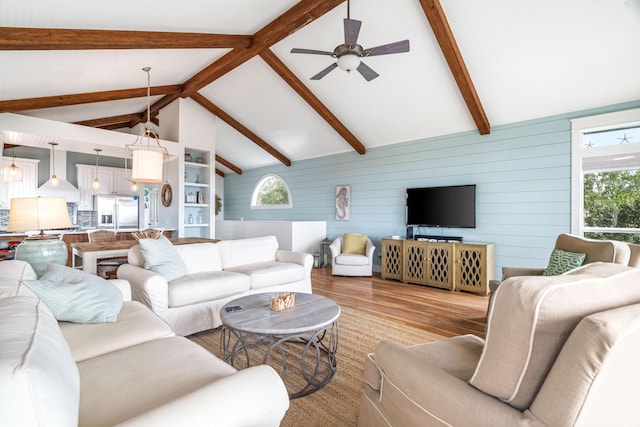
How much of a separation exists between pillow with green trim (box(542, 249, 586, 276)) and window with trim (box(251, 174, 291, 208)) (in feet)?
20.3

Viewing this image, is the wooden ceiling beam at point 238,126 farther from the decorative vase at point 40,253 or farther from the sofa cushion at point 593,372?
the sofa cushion at point 593,372

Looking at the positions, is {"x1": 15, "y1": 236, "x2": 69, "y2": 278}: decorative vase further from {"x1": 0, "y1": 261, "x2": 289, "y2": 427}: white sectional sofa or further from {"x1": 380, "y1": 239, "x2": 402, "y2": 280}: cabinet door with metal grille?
{"x1": 380, "y1": 239, "x2": 402, "y2": 280}: cabinet door with metal grille

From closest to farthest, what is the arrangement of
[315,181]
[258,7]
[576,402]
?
1. [576,402]
2. [258,7]
3. [315,181]

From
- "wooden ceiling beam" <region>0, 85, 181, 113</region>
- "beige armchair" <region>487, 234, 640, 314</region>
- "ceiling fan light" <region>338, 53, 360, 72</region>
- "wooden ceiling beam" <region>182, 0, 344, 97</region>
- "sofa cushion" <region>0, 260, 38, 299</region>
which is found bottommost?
"sofa cushion" <region>0, 260, 38, 299</region>

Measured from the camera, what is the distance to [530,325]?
0.87 meters

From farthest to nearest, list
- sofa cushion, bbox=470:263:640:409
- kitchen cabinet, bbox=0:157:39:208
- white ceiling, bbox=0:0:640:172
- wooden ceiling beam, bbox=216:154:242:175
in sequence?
wooden ceiling beam, bbox=216:154:242:175 → kitchen cabinet, bbox=0:157:39:208 → white ceiling, bbox=0:0:640:172 → sofa cushion, bbox=470:263:640:409

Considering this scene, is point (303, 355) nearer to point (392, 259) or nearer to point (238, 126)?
point (392, 259)

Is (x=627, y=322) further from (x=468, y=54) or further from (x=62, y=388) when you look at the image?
(x=468, y=54)

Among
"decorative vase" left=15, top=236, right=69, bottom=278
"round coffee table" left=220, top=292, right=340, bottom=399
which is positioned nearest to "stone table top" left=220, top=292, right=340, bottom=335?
"round coffee table" left=220, top=292, right=340, bottom=399

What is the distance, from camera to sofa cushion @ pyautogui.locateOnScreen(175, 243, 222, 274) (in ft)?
11.4

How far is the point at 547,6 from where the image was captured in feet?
10.4

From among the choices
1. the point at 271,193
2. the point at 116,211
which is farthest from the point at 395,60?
the point at 116,211

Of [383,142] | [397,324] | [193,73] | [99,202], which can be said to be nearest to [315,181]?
[383,142]

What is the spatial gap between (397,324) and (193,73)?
17.4ft
